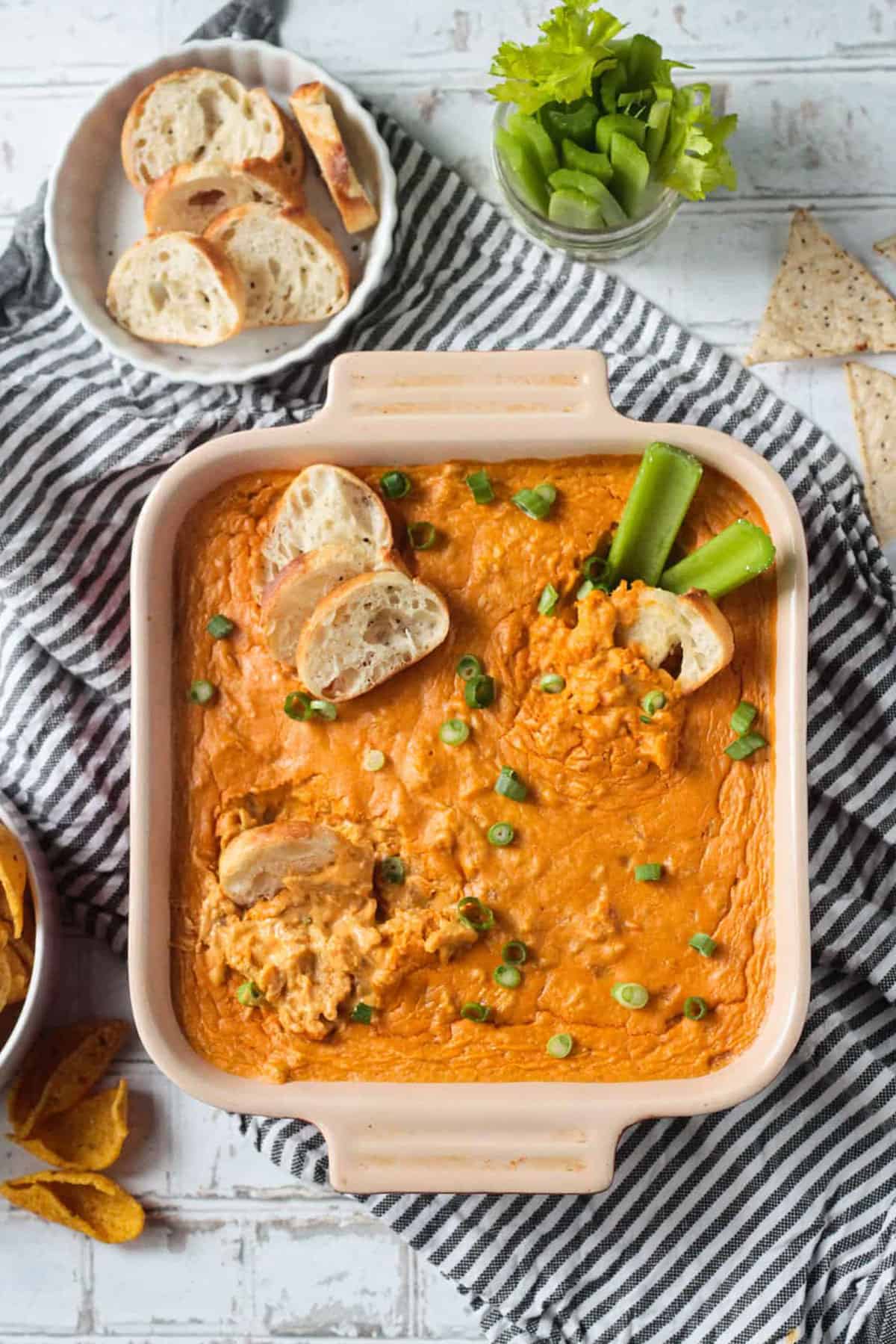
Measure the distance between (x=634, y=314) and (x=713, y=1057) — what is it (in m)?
1.57

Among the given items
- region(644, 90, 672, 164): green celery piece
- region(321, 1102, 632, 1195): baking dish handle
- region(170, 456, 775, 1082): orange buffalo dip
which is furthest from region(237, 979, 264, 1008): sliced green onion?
region(644, 90, 672, 164): green celery piece

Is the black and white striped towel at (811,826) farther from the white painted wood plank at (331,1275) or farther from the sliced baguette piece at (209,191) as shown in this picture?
the sliced baguette piece at (209,191)

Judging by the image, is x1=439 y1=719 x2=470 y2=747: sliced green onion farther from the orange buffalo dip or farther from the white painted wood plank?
the white painted wood plank

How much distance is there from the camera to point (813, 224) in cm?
302

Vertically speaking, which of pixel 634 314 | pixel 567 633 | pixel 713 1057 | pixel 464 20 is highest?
pixel 464 20

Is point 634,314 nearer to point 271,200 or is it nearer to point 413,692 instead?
point 271,200

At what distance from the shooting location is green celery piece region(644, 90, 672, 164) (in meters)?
2.75

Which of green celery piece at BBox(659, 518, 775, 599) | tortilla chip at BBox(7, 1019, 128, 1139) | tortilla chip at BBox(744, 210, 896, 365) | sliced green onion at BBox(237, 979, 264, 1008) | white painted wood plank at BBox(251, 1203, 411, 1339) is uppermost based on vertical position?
tortilla chip at BBox(744, 210, 896, 365)

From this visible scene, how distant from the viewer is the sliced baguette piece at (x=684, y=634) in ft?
8.07

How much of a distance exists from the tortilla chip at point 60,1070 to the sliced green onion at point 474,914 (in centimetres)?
95

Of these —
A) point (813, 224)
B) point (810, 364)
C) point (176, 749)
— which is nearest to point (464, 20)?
point (813, 224)

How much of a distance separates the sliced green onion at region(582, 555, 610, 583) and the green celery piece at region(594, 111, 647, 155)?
34.2 inches

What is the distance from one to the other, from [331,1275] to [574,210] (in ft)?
7.73

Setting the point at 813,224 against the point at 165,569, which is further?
the point at 813,224
